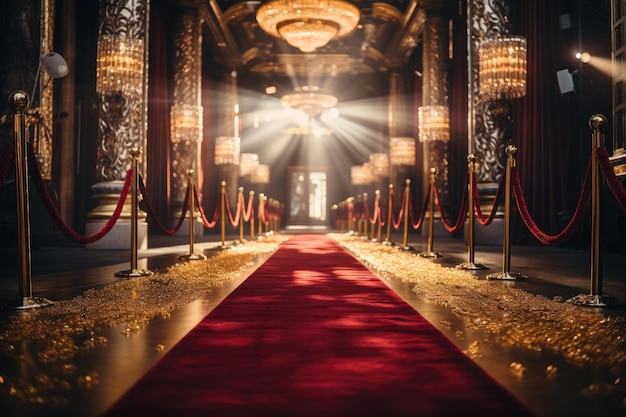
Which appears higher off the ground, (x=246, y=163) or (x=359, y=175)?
(x=246, y=163)

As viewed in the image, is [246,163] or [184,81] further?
[246,163]

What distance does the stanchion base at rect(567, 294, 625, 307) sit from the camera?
3.28 m

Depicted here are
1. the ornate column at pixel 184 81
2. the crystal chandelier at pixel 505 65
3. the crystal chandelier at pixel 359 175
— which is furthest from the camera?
the crystal chandelier at pixel 359 175

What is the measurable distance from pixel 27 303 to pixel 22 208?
21.3 inches

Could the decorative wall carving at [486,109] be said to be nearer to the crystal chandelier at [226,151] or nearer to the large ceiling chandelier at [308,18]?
A: the large ceiling chandelier at [308,18]

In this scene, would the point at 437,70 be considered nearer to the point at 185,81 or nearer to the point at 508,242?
the point at 185,81

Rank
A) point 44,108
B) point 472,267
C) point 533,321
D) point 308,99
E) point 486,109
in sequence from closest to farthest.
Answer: point 533,321
point 472,267
point 44,108
point 486,109
point 308,99

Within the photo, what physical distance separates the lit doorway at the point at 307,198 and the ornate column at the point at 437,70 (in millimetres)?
11213

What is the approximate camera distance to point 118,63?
24.0 ft

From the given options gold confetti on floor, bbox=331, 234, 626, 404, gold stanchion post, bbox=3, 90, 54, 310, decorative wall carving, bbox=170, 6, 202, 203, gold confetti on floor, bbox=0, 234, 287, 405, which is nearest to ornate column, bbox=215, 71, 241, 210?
decorative wall carving, bbox=170, 6, 202, 203

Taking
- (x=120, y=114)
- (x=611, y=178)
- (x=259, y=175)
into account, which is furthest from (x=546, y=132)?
(x=259, y=175)

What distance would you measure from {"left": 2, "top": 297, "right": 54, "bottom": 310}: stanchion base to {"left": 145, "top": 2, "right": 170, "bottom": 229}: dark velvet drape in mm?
8200

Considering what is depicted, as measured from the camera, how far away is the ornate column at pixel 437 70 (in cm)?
1167

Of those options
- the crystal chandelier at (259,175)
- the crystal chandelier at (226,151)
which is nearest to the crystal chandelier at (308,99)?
the crystal chandelier at (226,151)
